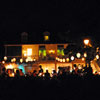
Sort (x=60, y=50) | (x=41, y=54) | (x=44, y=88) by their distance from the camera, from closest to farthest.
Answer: (x=44, y=88)
(x=41, y=54)
(x=60, y=50)

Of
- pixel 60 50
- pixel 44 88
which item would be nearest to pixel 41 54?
pixel 60 50

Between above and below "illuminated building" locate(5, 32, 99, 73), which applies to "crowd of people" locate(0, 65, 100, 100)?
below

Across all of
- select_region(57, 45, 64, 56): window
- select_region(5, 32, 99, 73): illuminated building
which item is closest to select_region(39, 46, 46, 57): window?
select_region(5, 32, 99, 73): illuminated building

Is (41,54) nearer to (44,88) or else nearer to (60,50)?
(60,50)

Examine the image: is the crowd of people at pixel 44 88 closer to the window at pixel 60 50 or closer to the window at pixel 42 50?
the window at pixel 60 50

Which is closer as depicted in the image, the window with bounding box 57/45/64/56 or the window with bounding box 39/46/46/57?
the window with bounding box 57/45/64/56

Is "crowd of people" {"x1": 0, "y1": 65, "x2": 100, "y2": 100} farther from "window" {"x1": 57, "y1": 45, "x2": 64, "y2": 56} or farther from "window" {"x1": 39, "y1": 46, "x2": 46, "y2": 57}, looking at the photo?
"window" {"x1": 39, "y1": 46, "x2": 46, "y2": 57}

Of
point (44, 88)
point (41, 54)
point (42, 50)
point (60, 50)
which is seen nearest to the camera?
point (44, 88)

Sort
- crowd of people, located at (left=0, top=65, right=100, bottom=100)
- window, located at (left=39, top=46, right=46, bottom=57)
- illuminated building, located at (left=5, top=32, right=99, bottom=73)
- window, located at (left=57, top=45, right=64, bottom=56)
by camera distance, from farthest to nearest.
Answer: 1. window, located at (left=39, top=46, right=46, bottom=57)
2. window, located at (left=57, top=45, right=64, bottom=56)
3. illuminated building, located at (left=5, top=32, right=99, bottom=73)
4. crowd of people, located at (left=0, top=65, right=100, bottom=100)

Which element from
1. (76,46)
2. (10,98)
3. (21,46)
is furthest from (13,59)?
(10,98)

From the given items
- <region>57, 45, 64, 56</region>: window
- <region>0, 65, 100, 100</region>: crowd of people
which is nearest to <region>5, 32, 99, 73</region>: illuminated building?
<region>57, 45, 64, 56</region>: window

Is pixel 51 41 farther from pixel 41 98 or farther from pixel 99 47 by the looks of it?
pixel 41 98

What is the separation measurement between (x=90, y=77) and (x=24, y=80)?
238cm

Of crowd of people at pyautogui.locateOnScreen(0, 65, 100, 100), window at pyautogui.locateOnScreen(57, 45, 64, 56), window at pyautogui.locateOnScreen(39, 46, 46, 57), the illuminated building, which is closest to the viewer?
crowd of people at pyautogui.locateOnScreen(0, 65, 100, 100)
